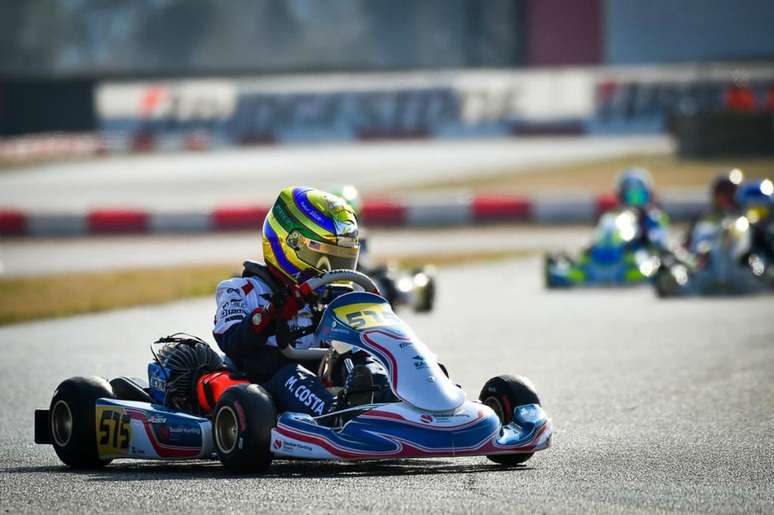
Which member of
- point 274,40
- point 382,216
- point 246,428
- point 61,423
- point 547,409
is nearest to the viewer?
point 246,428

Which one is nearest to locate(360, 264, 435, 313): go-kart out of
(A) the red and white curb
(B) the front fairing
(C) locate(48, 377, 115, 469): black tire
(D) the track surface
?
(C) locate(48, 377, 115, 469): black tire

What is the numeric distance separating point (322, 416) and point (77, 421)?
938mm

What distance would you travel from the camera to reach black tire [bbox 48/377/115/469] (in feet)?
18.7

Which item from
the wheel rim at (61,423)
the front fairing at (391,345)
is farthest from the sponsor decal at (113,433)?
the front fairing at (391,345)

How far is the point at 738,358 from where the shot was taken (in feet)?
29.1

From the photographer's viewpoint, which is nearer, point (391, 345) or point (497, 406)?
point (391, 345)

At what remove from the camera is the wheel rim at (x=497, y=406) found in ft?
18.7

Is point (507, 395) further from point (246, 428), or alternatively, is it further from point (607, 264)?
point (607, 264)

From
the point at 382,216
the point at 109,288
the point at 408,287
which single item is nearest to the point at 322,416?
the point at 408,287

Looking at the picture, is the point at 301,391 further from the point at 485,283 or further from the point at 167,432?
the point at 485,283

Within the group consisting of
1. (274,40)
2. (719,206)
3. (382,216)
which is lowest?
(382,216)

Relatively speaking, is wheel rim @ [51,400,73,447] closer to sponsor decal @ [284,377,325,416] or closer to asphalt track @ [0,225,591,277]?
sponsor decal @ [284,377,325,416]

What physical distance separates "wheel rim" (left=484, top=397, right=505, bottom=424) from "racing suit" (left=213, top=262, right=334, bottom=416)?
598 mm

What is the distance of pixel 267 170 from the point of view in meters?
27.7
